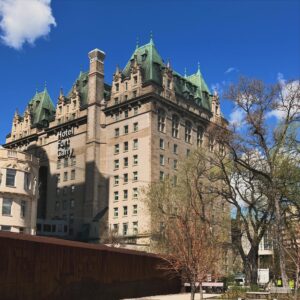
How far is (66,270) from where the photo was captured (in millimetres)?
27078

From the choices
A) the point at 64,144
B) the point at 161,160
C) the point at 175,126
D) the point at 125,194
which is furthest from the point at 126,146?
the point at 64,144

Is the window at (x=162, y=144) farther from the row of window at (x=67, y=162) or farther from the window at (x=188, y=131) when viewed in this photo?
the row of window at (x=67, y=162)

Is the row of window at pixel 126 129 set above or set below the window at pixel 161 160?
above

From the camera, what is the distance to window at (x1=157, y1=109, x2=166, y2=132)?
8212 cm

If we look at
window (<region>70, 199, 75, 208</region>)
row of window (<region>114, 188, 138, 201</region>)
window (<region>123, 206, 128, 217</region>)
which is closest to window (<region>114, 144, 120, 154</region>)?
row of window (<region>114, 188, 138, 201</region>)

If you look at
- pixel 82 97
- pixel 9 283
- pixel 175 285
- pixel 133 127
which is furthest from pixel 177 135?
pixel 9 283

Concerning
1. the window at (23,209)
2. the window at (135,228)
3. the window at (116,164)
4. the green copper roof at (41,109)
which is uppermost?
the green copper roof at (41,109)

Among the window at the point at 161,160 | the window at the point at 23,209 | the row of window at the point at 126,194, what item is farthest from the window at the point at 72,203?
the window at the point at 23,209

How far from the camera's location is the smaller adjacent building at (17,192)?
54.4m

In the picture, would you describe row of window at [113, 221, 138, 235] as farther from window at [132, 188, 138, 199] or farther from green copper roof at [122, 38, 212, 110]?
green copper roof at [122, 38, 212, 110]

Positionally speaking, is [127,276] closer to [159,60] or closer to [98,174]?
[98,174]

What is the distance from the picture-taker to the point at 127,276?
33688 mm

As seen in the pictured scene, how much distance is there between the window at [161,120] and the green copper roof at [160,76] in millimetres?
4992

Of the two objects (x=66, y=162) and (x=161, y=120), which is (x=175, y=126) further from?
(x=66, y=162)
